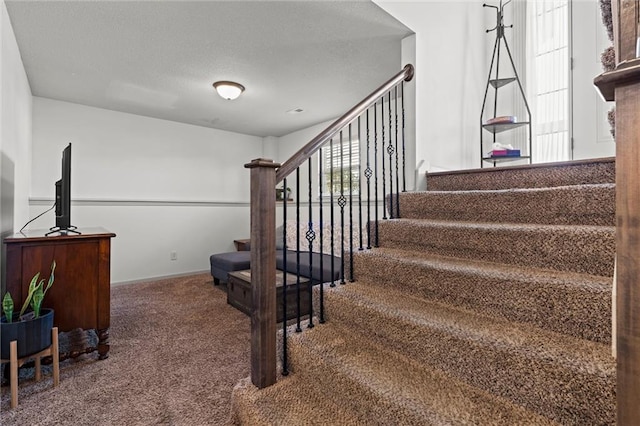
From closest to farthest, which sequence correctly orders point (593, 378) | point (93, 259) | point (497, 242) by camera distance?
point (593, 378), point (497, 242), point (93, 259)

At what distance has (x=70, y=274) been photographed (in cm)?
199

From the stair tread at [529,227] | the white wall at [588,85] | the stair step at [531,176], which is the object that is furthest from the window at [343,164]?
the stair tread at [529,227]

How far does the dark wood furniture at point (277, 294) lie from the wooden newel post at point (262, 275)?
51.7 inches

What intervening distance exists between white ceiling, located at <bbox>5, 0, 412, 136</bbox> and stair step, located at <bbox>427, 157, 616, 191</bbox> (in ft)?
4.13

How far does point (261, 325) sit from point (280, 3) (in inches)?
81.9

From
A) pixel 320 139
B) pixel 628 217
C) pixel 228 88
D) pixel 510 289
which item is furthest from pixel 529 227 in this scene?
pixel 228 88

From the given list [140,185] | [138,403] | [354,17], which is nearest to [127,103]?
[140,185]

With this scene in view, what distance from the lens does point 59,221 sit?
7.44ft

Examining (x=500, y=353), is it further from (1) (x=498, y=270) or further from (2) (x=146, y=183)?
(2) (x=146, y=183)

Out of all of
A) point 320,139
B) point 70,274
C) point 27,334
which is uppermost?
point 320,139

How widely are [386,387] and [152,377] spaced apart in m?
1.53

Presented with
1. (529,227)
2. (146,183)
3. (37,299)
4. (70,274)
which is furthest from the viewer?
(146,183)

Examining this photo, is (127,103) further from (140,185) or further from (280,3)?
(280,3)

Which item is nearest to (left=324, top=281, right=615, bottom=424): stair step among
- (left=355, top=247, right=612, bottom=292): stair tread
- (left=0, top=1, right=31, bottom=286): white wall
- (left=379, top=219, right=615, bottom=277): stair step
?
(left=355, top=247, right=612, bottom=292): stair tread
